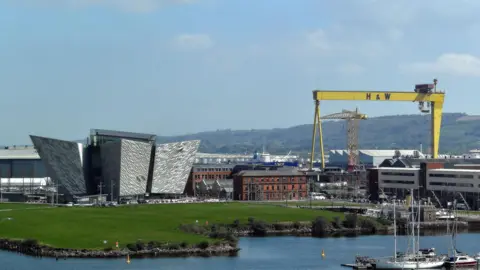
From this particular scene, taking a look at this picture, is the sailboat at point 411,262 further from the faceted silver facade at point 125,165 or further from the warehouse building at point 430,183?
the faceted silver facade at point 125,165

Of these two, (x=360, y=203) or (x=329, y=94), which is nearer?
(x=360, y=203)

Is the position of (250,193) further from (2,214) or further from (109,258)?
(109,258)

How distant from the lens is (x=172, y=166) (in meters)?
83.4

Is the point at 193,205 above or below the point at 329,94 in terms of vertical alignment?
below

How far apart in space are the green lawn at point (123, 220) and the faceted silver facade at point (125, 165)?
7927mm

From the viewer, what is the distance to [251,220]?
60.9m

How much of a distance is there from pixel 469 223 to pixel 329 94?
3915cm

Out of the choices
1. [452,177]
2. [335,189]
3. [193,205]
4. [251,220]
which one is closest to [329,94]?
[335,189]

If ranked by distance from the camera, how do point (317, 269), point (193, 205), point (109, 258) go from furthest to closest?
point (193, 205) → point (109, 258) → point (317, 269)

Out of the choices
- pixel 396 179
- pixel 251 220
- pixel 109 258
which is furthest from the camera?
pixel 396 179

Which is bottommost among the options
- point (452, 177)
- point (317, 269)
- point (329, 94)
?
point (317, 269)

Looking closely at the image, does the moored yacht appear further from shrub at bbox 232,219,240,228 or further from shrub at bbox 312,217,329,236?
shrub at bbox 232,219,240,228

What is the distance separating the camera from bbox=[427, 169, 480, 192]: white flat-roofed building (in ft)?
262

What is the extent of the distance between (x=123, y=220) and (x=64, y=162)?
22.6 m
